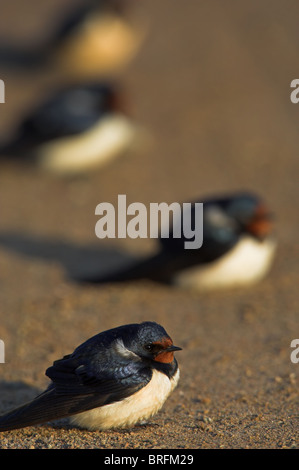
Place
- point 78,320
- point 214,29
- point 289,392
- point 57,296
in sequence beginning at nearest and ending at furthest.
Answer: point 289,392
point 78,320
point 57,296
point 214,29

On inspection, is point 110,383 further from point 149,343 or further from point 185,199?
point 185,199

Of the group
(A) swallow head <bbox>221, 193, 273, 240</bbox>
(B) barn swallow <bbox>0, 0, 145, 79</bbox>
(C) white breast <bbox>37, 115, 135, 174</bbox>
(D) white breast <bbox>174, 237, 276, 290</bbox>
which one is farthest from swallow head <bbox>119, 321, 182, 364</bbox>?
(B) barn swallow <bbox>0, 0, 145, 79</bbox>

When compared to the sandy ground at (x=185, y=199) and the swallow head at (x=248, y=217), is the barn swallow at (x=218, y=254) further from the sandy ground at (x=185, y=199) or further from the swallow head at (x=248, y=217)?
the sandy ground at (x=185, y=199)

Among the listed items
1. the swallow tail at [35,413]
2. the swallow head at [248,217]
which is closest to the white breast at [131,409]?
the swallow tail at [35,413]

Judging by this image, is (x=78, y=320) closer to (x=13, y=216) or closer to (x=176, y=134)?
(x=13, y=216)

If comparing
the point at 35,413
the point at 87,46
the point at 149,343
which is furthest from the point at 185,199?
the point at 87,46

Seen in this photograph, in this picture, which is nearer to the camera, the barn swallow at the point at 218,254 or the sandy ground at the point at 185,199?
the sandy ground at the point at 185,199
